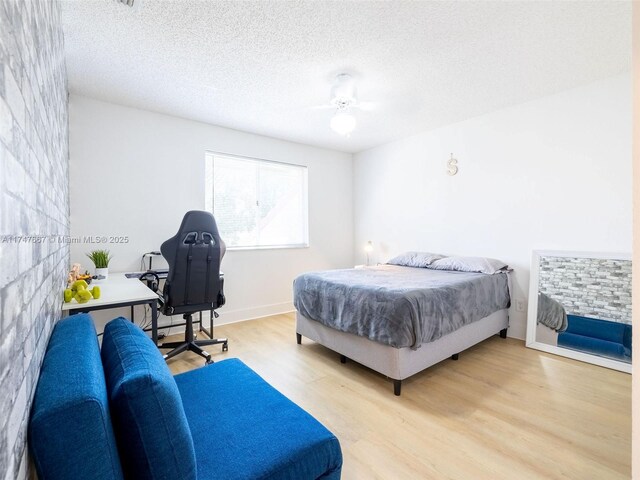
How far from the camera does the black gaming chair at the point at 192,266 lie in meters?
2.56

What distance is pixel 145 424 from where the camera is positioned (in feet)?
2.61

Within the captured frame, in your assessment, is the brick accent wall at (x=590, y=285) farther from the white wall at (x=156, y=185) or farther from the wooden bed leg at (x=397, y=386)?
the white wall at (x=156, y=185)

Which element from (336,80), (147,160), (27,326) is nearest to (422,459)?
(27,326)

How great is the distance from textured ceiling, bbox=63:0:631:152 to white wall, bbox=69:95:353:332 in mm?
280

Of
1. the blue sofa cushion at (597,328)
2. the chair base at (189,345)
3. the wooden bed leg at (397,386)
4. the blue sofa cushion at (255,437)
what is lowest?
the wooden bed leg at (397,386)

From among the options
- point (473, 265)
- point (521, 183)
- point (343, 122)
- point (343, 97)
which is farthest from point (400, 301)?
point (521, 183)

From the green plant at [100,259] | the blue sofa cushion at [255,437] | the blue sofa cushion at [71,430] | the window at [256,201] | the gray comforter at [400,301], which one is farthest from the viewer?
the window at [256,201]

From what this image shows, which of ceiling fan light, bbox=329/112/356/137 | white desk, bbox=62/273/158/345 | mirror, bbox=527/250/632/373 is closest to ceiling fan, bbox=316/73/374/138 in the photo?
ceiling fan light, bbox=329/112/356/137

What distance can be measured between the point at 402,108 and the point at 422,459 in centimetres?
312

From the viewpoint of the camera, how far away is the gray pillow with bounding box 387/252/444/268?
3.74m

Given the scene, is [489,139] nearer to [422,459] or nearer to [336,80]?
[336,80]

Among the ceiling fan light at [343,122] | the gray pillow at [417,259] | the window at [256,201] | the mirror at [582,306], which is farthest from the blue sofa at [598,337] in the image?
the window at [256,201]

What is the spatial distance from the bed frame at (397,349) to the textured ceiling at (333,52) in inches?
85.8

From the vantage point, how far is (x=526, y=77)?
2719mm
